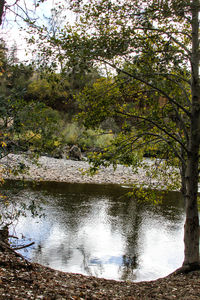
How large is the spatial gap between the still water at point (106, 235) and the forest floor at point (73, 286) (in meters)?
1.22

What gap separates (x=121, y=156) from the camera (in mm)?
6848

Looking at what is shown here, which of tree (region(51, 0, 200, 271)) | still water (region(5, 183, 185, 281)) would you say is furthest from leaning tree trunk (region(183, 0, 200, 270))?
still water (region(5, 183, 185, 281))

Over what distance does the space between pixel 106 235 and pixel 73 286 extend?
5.07 meters

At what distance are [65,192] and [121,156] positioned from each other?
10665 mm

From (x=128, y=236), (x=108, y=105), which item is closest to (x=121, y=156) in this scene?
(x=108, y=105)

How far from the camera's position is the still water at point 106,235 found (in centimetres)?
813

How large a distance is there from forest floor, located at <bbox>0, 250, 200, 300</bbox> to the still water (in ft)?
4.01

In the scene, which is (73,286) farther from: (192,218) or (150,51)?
(150,51)

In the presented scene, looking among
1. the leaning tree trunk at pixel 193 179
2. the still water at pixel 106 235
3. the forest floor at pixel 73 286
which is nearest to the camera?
the forest floor at pixel 73 286

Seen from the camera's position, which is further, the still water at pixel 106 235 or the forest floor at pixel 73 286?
the still water at pixel 106 235

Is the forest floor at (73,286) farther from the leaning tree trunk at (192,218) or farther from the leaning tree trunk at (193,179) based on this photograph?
the leaning tree trunk at (193,179)

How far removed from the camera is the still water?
26.7ft

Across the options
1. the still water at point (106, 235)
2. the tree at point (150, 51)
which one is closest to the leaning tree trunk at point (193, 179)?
the tree at point (150, 51)

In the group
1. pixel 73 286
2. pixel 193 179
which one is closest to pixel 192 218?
pixel 193 179
